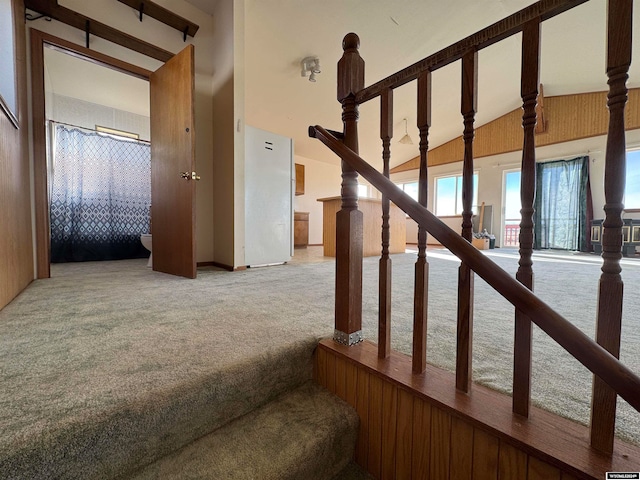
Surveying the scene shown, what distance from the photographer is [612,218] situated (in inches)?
19.8

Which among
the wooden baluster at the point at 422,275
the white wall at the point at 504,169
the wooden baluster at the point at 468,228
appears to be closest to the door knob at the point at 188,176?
the wooden baluster at the point at 422,275

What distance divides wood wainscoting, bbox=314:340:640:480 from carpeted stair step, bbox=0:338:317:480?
28cm

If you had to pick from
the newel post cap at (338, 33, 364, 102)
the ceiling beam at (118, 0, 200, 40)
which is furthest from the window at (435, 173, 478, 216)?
the newel post cap at (338, 33, 364, 102)

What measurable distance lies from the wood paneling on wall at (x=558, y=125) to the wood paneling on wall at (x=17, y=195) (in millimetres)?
6483

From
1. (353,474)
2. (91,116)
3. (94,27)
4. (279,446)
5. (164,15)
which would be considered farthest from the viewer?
(91,116)

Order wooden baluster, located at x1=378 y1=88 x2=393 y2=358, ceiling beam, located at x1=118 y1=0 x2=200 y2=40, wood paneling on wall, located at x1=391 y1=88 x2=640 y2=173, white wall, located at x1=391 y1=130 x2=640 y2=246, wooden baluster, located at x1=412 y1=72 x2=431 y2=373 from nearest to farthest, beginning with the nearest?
wooden baluster, located at x1=412 y1=72 x2=431 y2=373 < wooden baluster, located at x1=378 y1=88 x2=393 y2=358 < ceiling beam, located at x1=118 y1=0 x2=200 y2=40 < wood paneling on wall, located at x1=391 y1=88 x2=640 y2=173 < white wall, located at x1=391 y1=130 x2=640 y2=246

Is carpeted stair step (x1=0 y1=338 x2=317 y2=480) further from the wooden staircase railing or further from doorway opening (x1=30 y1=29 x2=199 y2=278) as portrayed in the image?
doorway opening (x1=30 y1=29 x2=199 y2=278)

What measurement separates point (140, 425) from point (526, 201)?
101cm

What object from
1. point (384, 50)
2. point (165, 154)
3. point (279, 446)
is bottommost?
point (279, 446)

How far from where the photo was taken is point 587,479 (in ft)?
1.56

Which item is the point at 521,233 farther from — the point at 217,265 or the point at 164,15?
the point at 164,15

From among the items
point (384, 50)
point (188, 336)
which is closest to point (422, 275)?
point (188, 336)

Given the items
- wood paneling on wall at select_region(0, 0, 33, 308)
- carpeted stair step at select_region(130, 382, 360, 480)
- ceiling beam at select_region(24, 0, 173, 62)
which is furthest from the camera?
ceiling beam at select_region(24, 0, 173, 62)

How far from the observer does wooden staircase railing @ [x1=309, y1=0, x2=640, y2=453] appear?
49 cm
